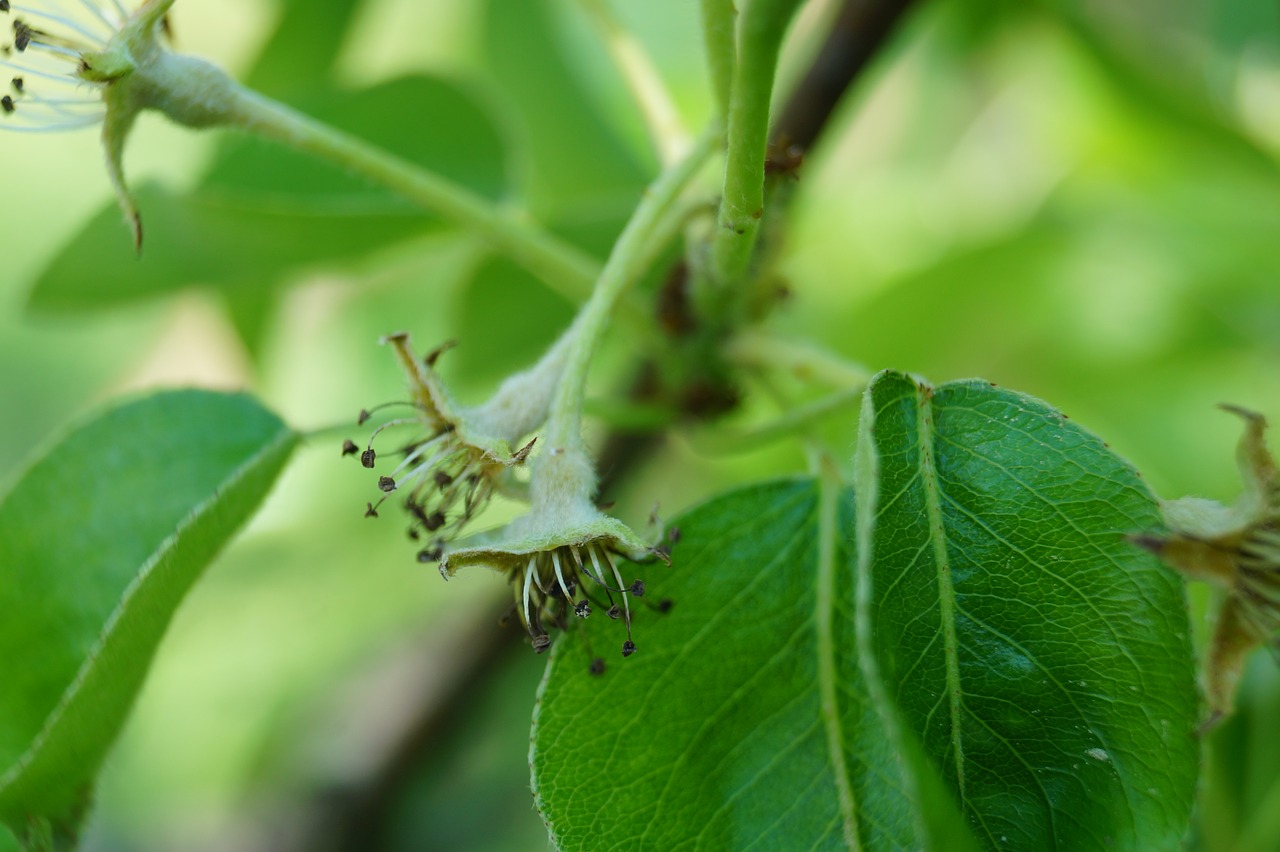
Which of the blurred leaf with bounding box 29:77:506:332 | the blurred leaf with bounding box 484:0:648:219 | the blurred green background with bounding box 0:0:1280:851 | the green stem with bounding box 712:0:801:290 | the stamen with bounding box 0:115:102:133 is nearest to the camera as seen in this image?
the green stem with bounding box 712:0:801:290

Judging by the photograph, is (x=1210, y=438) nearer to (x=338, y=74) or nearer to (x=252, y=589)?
(x=338, y=74)

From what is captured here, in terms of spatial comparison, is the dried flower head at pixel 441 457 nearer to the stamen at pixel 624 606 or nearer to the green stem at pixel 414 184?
the stamen at pixel 624 606

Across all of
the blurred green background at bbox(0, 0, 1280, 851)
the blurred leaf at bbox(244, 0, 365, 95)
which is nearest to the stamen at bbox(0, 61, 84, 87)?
the blurred green background at bbox(0, 0, 1280, 851)

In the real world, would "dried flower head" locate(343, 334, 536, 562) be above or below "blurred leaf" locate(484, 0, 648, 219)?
below

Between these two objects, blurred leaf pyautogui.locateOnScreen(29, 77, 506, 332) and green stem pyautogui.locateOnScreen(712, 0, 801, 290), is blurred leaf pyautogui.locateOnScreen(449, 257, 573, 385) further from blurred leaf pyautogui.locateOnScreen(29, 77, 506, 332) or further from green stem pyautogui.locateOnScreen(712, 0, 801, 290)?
green stem pyautogui.locateOnScreen(712, 0, 801, 290)

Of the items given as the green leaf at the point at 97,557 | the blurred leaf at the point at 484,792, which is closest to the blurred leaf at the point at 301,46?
the green leaf at the point at 97,557
